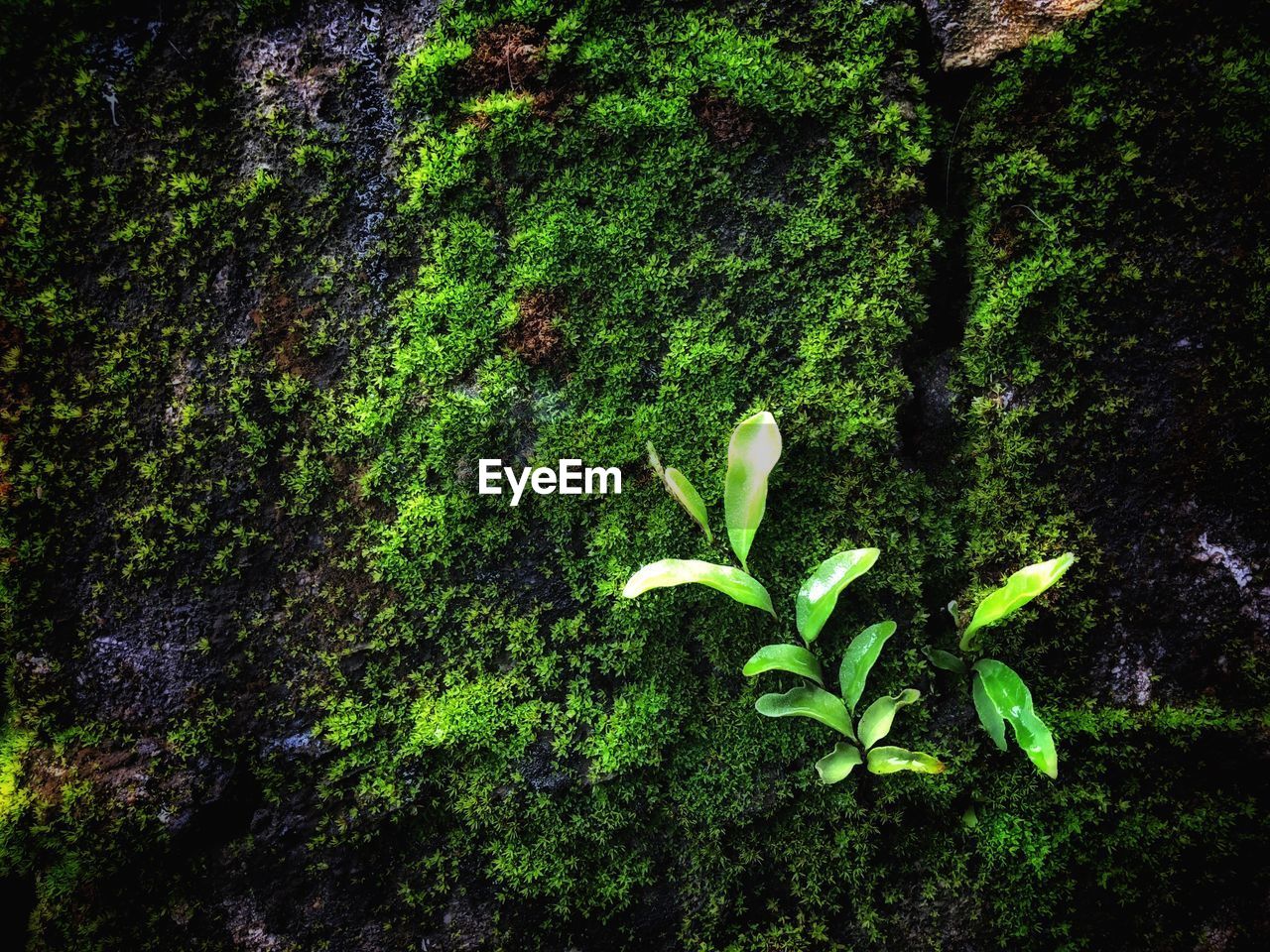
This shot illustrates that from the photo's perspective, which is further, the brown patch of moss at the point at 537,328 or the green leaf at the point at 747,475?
the brown patch of moss at the point at 537,328

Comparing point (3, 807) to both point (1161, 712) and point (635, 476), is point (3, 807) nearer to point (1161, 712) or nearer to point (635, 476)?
point (635, 476)

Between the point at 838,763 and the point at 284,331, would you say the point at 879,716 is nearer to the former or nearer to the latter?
the point at 838,763

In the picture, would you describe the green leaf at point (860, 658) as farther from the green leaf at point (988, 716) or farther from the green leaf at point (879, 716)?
the green leaf at point (988, 716)

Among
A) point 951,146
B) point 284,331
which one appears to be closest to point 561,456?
point 284,331

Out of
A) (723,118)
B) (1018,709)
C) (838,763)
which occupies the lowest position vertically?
(838,763)

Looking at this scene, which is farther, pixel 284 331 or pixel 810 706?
pixel 284 331

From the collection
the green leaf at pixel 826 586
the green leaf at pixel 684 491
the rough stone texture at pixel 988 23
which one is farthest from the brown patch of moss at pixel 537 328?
the rough stone texture at pixel 988 23

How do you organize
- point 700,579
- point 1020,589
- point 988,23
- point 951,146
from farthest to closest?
point 951,146
point 988,23
point 700,579
point 1020,589
